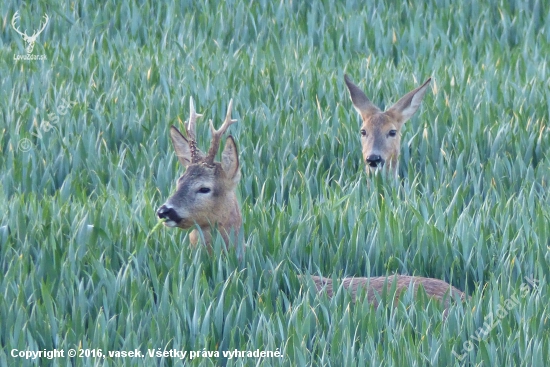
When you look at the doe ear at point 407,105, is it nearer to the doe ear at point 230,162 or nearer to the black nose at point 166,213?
the doe ear at point 230,162

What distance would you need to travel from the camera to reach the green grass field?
4.52 metres

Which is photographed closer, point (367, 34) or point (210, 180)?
point (210, 180)

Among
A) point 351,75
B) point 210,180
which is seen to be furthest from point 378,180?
point 351,75

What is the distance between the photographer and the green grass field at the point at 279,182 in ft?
14.8

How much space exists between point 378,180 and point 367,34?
4.51 m

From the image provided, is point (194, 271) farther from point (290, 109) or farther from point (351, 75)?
point (351, 75)


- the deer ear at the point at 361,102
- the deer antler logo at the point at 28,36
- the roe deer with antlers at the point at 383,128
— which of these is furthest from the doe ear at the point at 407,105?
the deer antler logo at the point at 28,36

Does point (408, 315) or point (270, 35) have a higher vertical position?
point (270, 35)

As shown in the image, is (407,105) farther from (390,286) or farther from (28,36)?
(28,36)

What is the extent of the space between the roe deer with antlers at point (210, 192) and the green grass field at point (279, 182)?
14 cm

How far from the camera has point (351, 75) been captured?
9367 millimetres

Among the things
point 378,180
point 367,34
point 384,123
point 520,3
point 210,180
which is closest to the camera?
point 210,180

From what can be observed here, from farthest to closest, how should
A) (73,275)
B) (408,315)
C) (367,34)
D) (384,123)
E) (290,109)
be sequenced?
1. (367,34)
2. (290,109)
3. (384,123)
4. (73,275)
5. (408,315)

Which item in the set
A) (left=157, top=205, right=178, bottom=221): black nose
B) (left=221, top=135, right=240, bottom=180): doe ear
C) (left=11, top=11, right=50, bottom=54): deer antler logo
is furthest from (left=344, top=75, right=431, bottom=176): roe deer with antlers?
(left=11, top=11, right=50, bottom=54): deer antler logo
